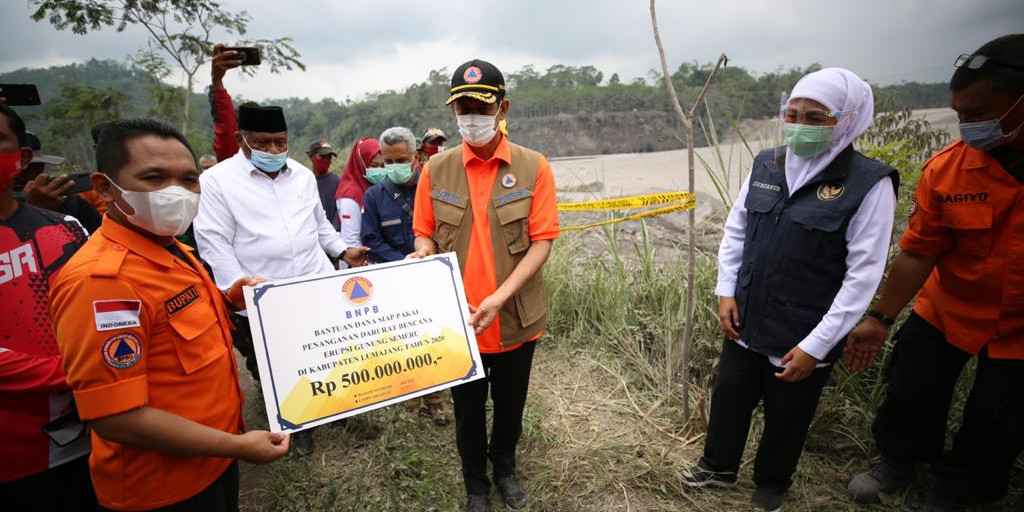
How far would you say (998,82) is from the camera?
5.72ft

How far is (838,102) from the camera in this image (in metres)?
1.82

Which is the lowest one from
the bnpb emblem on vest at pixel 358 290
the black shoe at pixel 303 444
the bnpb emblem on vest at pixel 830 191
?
the black shoe at pixel 303 444

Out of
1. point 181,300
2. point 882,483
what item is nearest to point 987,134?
point 882,483

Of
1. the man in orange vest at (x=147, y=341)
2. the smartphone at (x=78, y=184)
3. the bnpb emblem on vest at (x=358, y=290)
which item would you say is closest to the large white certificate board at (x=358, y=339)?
the bnpb emblem on vest at (x=358, y=290)

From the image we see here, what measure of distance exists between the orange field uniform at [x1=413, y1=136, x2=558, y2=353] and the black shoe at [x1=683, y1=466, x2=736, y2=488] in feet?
4.18

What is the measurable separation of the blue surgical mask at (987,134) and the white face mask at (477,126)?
Result: 6.31ft

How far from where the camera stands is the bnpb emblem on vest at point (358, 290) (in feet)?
5.62

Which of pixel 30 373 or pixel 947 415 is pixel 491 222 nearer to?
pixel 30 373

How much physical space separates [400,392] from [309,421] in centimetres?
32

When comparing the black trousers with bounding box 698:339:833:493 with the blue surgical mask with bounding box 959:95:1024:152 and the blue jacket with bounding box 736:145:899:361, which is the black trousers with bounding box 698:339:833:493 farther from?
the blue surgical mask with bounding box 959:95:1024:152

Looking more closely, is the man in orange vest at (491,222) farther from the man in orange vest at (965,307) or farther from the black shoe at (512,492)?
the man in orange vest at (965,307)

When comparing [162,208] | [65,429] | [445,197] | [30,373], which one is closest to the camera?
[162,208]

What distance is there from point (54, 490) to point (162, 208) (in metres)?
1.16

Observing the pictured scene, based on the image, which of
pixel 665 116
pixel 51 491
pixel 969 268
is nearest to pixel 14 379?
pixel 51 491
